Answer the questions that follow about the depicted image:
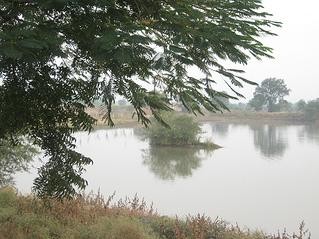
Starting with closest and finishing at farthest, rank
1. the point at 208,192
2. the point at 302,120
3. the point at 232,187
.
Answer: the point at 208,192
the point at 232,187
the point at 302,120

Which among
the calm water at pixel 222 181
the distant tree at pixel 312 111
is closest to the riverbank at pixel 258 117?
the distant tree at pixel 312 111

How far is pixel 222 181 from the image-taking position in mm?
19266

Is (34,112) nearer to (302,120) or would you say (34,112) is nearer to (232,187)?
(232,187)

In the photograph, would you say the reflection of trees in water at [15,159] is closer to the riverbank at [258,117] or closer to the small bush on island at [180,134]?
the small bush on island at [180,134]

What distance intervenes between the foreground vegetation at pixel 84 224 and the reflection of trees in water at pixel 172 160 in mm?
11518

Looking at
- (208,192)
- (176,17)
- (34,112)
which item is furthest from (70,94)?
(208,192)

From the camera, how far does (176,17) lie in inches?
144

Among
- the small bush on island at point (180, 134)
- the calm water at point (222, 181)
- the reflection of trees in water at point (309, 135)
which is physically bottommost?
the calm water at point (222, 181)

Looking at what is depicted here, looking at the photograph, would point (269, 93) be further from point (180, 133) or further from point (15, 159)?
point (15, 159)

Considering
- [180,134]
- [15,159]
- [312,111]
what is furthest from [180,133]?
[312,111]

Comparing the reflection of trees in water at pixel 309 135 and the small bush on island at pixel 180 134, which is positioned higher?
the small bush on island at pixel 180 134

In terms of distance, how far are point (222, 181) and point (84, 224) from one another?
12679 millimetres

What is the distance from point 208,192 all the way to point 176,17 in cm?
1372

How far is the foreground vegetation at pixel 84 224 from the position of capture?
641 centimetres
